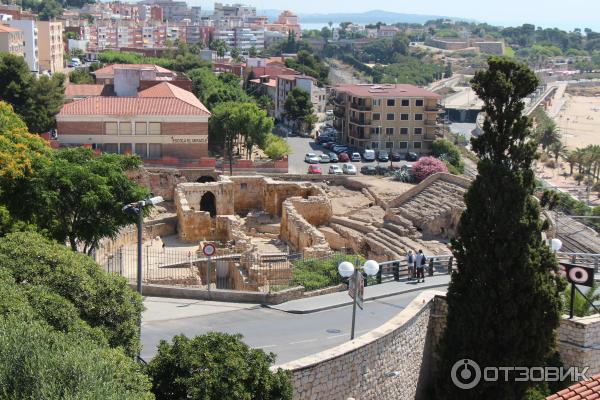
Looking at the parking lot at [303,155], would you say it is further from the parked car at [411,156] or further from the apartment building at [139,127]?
the apartment building at [139,127]

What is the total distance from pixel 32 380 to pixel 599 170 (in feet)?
280

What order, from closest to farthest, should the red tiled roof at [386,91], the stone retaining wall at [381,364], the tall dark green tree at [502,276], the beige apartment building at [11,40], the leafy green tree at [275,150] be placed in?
1. the stone retaining wall at [381,364]
2. the tall dark green tree at [502,276]
3. the leafy green tree at [275,150]
4. the red tiled roof at [386,91]
5. the beige apartment building at [11,40]

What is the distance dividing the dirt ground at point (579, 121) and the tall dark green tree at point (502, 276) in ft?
333

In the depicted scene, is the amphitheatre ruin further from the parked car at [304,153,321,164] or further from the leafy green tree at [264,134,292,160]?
the parked car at [304,153,321,164]

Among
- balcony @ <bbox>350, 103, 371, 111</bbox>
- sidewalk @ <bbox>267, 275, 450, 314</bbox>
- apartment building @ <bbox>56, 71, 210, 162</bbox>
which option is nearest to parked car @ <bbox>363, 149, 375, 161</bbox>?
balcony @ <bbox>350, 103, 371, 111</bbox>

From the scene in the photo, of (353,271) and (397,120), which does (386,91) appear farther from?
(353,271)

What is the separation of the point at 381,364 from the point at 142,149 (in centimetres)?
4134

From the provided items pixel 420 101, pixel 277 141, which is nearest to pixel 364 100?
pixel 420 101

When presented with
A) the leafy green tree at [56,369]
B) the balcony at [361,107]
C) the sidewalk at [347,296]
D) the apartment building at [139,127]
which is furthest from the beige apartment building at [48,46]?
the leafy green tree at [56,369]

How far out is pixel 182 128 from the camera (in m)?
59.2

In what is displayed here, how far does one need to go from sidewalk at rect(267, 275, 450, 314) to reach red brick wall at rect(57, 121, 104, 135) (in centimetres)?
3455

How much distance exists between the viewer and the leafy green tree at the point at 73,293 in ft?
54.0

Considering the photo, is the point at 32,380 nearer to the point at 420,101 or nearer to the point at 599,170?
the point at 420,101

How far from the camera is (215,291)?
86.8 ft
